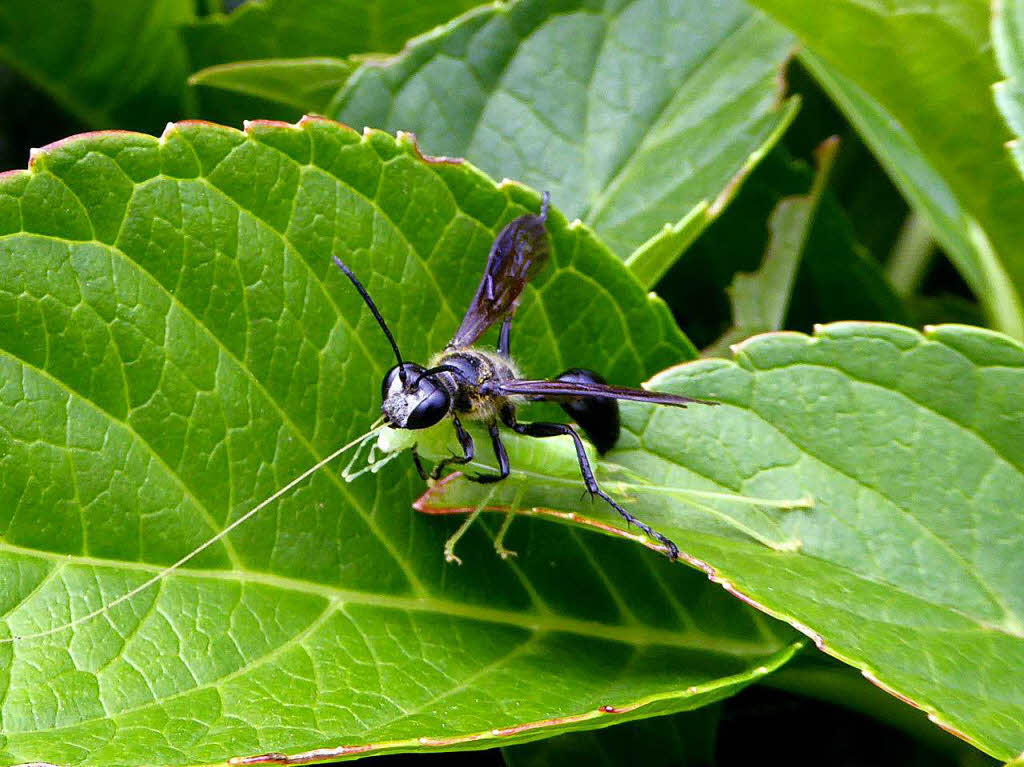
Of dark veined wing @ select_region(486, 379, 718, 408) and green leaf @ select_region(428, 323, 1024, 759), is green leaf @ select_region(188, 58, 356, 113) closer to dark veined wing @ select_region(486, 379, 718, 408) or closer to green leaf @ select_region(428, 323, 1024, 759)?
dark veined wing @ select_region(486, 379, 718, 408)

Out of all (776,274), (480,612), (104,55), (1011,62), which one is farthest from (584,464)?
(104,55)

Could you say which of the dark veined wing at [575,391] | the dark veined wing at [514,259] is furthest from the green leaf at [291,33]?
the dark veined wing at [575,391]

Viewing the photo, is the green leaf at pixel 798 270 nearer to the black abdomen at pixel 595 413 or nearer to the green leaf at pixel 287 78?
the black abdomen at pixel 595 413

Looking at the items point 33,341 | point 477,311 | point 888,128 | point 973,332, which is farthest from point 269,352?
point 888,128

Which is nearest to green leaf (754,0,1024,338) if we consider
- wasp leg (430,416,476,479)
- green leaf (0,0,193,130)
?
wasp leg (430,416,476,479)

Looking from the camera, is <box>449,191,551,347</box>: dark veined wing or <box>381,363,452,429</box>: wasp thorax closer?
<box>381,363,452,429</box>: wasp thorax

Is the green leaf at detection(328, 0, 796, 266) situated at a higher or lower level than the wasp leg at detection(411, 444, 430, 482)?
higher

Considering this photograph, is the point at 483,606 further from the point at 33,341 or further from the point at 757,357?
the point at 33,341

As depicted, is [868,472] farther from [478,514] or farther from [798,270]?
[798,270]
